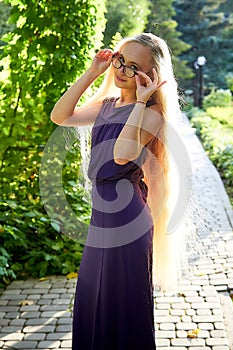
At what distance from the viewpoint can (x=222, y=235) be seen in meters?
6.32

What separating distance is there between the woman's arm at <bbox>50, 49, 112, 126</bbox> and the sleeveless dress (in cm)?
10

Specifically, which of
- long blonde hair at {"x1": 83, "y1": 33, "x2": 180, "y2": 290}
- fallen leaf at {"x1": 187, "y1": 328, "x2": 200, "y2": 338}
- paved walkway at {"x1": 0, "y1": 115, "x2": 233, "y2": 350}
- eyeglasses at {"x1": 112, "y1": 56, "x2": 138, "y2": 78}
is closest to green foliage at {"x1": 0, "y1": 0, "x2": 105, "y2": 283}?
paved walkway at {"x1": 0, "y1": 115, "x2": 233, "y2": 350}

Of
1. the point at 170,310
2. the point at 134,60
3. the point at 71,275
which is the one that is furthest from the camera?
the point at 71,275

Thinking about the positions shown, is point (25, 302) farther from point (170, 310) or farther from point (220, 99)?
point (220, 99)

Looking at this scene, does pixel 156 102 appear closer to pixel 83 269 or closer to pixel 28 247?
pixel 83 269

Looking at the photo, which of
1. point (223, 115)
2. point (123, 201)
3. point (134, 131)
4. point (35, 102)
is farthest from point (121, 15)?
point (134, 131)

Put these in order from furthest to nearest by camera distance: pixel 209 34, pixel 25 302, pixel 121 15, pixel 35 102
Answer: pixel 209 34
pixel 121 15
pixel 35 102
pixel 25 302

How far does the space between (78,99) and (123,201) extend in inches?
20.9

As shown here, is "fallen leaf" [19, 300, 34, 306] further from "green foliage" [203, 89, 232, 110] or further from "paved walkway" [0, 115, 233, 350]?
"green foliage" [203, 89, 232, 110]

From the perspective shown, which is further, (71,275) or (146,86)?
(71,275)

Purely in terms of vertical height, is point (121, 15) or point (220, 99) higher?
point (220, 99)

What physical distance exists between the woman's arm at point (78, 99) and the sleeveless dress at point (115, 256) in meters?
0.10

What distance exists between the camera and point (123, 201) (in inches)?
103

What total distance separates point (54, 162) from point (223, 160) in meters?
6.07
